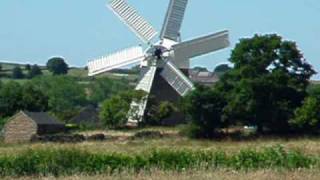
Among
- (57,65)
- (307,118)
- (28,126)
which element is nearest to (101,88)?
(57,65)

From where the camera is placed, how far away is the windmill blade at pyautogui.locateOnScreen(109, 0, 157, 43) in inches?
3223

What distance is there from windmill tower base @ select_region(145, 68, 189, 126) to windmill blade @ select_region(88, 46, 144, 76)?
2084 millimetres

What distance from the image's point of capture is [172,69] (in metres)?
78.9

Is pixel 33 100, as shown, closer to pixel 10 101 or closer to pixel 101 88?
pixel 10 101

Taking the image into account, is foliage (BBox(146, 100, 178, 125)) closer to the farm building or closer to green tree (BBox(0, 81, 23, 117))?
the farm building

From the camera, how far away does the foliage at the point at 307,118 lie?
2689 inches

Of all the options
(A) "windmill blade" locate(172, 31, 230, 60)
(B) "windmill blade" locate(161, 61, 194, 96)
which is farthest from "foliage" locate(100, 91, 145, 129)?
(A) "windmill blade" locate(172, 31, 230, 60)

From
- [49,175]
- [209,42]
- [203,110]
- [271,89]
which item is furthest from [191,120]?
[49,175]

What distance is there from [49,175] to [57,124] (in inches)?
2166

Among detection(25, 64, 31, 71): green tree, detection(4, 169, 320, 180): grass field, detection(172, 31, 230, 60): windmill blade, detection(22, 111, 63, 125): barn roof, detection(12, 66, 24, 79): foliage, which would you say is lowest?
detection(4, 169, 320, 180): grass field

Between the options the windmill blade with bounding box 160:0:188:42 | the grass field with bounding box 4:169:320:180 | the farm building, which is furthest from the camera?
the windmill blade with bounding box 160:0:188:42

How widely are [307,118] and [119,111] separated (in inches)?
708

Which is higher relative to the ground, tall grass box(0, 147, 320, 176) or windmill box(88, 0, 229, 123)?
windmill box(88, 0, 229, 123)

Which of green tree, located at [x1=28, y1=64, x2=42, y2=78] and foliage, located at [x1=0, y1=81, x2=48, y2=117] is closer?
foliage, located at [x1=0, y1=81, x2=48, y2=117]
